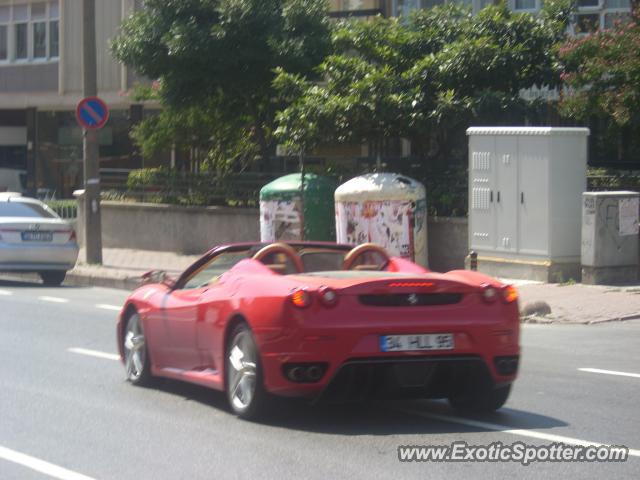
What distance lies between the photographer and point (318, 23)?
2281 centimetres

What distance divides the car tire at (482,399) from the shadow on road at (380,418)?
2.8 inches

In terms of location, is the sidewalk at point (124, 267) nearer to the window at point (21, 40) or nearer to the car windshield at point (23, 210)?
the car windshield at point (23, 210)

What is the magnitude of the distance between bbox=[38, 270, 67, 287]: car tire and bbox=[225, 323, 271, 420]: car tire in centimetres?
1238

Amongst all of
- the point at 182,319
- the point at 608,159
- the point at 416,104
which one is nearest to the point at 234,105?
the point at 416,104

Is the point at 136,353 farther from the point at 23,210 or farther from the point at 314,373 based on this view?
the point at 23,210

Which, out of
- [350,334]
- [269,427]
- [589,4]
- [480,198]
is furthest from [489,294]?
[589,4]

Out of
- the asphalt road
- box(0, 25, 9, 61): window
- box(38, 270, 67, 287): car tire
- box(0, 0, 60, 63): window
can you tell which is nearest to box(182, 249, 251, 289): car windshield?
the asphalt road

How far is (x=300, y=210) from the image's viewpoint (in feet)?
66.0

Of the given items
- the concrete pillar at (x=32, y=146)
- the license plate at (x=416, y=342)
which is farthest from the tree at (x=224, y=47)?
the concrete pillar at (x=32, y=146)

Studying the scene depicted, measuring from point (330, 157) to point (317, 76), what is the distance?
2.35 meters

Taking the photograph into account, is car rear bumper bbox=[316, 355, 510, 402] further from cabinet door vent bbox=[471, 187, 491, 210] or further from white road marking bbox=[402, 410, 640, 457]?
cabinet door vent bbox=[471, 187, 491, 210]

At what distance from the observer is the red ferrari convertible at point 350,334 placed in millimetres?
7527

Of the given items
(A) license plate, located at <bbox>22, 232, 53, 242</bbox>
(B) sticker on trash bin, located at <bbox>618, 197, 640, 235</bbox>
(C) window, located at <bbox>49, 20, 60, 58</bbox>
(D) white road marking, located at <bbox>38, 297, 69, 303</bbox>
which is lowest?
(D) white road marking, located at <bbox>38, 297, 69, 303</bbox>

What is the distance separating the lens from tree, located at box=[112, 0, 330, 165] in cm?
2225
